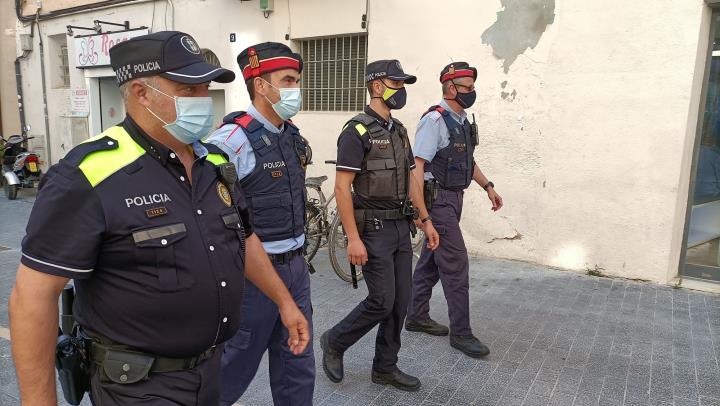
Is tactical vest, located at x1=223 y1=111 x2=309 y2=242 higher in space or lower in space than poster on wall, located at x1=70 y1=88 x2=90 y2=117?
lower

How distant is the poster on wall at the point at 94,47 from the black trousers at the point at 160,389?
9437 millimetres

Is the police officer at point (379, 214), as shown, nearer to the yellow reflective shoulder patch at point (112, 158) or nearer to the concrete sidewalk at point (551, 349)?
the concrete sidewalk at point (551, 349)

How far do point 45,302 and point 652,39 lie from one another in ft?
18.5

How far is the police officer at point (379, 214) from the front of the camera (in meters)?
3.17

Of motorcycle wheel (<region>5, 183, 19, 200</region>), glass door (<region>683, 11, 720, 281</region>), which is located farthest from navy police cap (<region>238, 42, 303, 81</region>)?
motorcycle wheel (<region>5, 183, 19, 200</region>)

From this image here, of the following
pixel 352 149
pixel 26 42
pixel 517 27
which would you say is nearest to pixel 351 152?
pixel 352 149

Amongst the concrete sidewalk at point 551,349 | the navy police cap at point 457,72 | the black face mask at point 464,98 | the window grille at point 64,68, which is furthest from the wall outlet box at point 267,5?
the window grille at point 64,68

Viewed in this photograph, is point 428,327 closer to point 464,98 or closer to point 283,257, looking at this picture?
point 464,98

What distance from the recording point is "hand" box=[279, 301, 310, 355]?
2.18 m

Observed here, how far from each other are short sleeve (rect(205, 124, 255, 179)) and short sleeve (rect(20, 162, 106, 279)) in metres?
1.05

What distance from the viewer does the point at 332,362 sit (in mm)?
3445

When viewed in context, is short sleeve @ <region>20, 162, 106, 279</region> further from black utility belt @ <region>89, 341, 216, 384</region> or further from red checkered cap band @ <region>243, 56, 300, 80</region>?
red checkered cap band @ <region>243, 56, 300, 80</region>

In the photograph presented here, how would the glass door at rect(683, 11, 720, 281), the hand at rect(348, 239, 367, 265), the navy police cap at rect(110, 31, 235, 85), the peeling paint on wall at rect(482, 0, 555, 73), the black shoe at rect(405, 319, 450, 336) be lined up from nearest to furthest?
the navy police cap at rect(110, 31, 235, 85)
the hand at rect(348, 239, 367, 265)
the black shoe at rect(405, 319, 450, 336)
the glass door at rect(683, 11, 720, 281)
the peeling paint on wall at rect(482, 0, 555, 73)

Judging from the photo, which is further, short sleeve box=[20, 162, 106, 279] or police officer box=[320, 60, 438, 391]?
police officer box=[320, 60, 438, 391]
